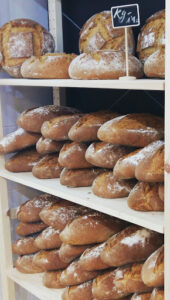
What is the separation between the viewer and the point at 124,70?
1.51 metres

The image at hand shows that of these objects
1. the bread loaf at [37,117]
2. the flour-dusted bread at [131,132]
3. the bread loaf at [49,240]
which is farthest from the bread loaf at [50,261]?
the flour-dusted bread at [131,132]

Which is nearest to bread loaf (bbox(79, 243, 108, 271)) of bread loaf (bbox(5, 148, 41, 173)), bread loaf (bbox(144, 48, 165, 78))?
bread loaf (bbox(5, 148, 41, 173))

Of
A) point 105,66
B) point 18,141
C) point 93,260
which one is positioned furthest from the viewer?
point 18,141

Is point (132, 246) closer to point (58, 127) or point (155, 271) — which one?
point (155, 271)

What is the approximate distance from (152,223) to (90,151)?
0.44m

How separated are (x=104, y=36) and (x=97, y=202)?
0.70 meters

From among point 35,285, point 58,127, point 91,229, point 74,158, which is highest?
point 58,127

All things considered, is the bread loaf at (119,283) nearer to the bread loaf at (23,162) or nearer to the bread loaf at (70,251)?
the bread loaf at (70,251)

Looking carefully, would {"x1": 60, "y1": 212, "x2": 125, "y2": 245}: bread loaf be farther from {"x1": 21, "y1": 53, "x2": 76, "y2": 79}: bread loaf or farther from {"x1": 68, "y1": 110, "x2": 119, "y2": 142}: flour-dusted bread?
{"x1": 21, "y1": 53, "x2": 76, "y2": 79}: bread loaf

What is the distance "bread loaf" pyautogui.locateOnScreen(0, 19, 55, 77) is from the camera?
1984mm

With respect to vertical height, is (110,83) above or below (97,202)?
above

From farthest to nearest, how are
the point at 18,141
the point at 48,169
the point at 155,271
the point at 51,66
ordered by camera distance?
1. the point at 18,141
2. the point at 48,169
3. the point at 51,66
4. the point at 155,271

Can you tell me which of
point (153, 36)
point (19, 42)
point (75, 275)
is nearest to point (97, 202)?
point (75, 275)

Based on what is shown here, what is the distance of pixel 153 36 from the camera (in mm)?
1597
